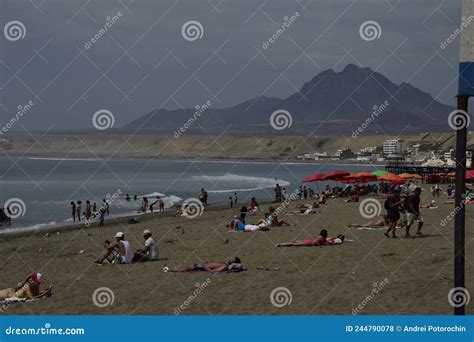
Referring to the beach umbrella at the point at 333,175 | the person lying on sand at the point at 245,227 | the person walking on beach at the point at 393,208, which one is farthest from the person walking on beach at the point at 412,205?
the beach umbrella at the point at 333,175

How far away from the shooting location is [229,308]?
11727mm

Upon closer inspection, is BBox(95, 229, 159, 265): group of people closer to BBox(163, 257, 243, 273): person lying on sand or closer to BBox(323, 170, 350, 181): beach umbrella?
BBox(163, 257, 243, 273): person lying on sand

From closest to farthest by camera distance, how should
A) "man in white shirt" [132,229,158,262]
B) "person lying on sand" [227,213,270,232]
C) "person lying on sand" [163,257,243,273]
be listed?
1. "person lying on sand" [163,257,243,273]
2. "man in white shirt" [132,229,158,262]
3. "person lying on sand" [227,213,270,232]

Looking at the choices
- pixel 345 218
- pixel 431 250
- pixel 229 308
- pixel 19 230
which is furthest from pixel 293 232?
pixel 19 230

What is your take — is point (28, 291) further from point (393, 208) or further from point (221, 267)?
point (393, 208)

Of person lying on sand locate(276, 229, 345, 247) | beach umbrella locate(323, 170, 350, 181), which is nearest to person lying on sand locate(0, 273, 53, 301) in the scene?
person lying on sand locate(276, 229, 345, 247)

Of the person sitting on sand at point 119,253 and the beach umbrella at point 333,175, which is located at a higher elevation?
the beach umbrella at point 333,175

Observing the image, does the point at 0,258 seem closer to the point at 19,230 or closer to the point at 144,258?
the point at 144,258

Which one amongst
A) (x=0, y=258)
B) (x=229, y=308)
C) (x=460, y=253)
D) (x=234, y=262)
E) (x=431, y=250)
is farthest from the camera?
(x=0, y=258)

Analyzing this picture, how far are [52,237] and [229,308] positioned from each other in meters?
19.4

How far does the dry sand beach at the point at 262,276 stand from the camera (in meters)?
11.8

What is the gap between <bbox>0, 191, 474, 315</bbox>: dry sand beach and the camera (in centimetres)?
1179

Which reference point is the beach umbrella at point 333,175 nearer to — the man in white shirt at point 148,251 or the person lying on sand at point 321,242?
the person lying on sand at point 321,242

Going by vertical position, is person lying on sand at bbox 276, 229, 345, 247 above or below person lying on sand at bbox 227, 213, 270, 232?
below
